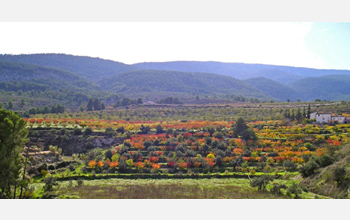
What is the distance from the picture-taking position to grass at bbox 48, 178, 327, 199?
19.2 m

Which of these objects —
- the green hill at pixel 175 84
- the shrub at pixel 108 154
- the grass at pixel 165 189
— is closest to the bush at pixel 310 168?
the grass at pixel 165 189

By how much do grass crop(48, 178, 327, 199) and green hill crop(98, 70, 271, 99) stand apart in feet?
392

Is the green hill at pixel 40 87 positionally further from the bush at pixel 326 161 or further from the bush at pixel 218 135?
the bush at pixel 326 161

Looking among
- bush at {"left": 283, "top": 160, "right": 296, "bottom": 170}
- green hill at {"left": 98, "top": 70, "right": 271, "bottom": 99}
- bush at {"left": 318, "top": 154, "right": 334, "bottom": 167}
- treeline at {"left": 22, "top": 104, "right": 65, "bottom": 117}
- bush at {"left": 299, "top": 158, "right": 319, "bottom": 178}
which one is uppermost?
green hill at {"left": 98, "top": 70, "right": 271, "bottom": 99}

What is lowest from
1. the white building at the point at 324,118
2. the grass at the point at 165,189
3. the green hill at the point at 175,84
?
the grass at the point at 165,189

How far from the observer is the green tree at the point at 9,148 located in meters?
16.8

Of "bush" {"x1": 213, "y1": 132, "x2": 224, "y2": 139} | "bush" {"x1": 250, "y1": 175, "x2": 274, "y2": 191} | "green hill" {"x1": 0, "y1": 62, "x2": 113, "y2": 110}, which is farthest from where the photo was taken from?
"green hill" {"x1": 0, "y1": 62, "x2": 113, "y2": 110}

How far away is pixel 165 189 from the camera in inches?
846

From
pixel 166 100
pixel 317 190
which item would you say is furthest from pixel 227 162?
pixel 166 100

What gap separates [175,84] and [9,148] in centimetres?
14735

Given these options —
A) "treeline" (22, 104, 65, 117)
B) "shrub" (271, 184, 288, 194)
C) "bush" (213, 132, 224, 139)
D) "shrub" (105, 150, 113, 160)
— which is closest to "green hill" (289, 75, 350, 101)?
"bush" (213, 132, 224, 139)

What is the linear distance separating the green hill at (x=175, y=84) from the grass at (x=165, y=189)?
119m

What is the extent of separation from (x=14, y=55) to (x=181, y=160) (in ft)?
671

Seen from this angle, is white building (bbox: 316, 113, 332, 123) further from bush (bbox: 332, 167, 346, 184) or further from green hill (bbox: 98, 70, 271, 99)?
green hill (bbox: 98, 70, 271, 99)
